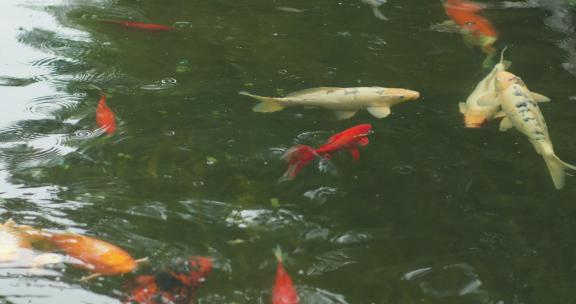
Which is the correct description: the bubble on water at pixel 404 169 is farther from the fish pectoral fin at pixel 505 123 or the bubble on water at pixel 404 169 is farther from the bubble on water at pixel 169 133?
the bubble on water at pixel 169 133

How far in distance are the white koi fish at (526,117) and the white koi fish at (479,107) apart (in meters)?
0.05

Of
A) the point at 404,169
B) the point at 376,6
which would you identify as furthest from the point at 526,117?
the point at 376,6

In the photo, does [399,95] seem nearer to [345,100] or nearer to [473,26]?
[345,100]

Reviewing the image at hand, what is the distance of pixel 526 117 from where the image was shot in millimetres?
3965

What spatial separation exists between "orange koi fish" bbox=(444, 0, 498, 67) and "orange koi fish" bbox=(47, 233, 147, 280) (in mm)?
3052

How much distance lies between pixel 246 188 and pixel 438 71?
6.51 ft

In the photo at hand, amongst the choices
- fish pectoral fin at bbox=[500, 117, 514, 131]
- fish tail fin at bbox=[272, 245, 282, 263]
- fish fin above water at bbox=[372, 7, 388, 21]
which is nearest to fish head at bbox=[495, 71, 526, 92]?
fish pectoral fin at bbox=[500, 117, 514, 131]

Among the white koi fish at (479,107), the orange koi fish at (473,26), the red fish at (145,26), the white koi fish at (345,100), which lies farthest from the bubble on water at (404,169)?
the red fish at (145,26)

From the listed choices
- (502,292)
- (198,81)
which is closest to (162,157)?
(198,81)

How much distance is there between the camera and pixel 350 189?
3.86 m

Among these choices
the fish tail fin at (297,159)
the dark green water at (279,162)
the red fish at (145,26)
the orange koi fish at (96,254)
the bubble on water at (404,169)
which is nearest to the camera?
the orange koi fish at (96,254)

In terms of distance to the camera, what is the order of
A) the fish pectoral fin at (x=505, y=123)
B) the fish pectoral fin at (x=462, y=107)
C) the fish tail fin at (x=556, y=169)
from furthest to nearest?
the fish pectoral fin at (x=462, y=107)
the fish pectoral fin at (x=505, y=123)
the fish tail fin at (x=556, y=169)

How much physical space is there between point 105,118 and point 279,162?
1143 mm

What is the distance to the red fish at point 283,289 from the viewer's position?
3.03 meters
